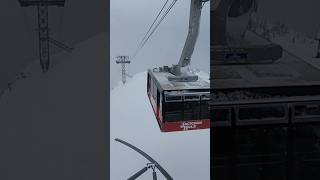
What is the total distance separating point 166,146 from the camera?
6.03ft

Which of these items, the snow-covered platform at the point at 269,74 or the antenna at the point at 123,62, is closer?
the antenna at the point at 123,62

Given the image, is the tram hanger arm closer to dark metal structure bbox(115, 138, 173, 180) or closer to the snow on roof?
the snow on roof

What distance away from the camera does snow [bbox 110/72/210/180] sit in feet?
5.90

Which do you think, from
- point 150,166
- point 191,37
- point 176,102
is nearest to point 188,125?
point 176,102

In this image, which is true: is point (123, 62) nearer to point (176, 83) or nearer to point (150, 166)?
point (176, 83)

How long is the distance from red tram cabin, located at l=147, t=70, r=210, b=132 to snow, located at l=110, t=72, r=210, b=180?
0.09 feet
